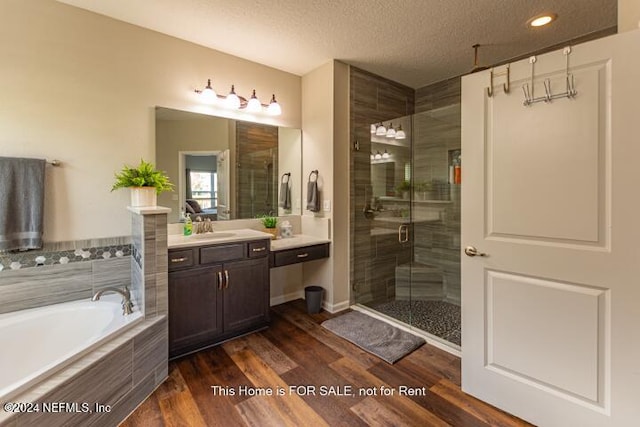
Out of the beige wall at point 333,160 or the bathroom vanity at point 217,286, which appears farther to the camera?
the beige wall at point 333,160

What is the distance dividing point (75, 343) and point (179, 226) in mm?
1171

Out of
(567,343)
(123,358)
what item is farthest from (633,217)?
(123,358)

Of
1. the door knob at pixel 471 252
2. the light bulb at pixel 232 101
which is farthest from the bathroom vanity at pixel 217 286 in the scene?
the door knob at pixel 471 252

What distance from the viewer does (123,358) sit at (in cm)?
170

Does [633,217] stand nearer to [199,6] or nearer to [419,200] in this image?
[419,200]

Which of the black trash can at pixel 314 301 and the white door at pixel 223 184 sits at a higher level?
the white door at pixel 223 184

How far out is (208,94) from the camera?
278 centimetres

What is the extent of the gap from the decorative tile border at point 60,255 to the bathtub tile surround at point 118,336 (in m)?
0.04

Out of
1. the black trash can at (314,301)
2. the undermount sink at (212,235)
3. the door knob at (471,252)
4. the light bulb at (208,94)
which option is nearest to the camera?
the door knob at (471,252)

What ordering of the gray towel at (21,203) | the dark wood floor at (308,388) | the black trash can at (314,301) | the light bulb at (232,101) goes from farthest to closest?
the black trash can at (314,301) < the light bulb at (232,101) < the gray towel at (21,203) < the dark wood floor at (308,388)

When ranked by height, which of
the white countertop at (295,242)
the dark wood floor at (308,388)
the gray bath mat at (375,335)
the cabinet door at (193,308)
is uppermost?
the white countertop at (295,242)

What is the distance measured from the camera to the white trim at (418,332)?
2.39 metres

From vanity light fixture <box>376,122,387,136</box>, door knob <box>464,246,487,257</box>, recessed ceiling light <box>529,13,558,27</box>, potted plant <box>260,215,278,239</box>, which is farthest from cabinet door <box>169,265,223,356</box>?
recessed ceiling light <box>529,13,558,27</box>

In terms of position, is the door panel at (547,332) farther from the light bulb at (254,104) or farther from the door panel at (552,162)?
the light bulb at (254,104)
